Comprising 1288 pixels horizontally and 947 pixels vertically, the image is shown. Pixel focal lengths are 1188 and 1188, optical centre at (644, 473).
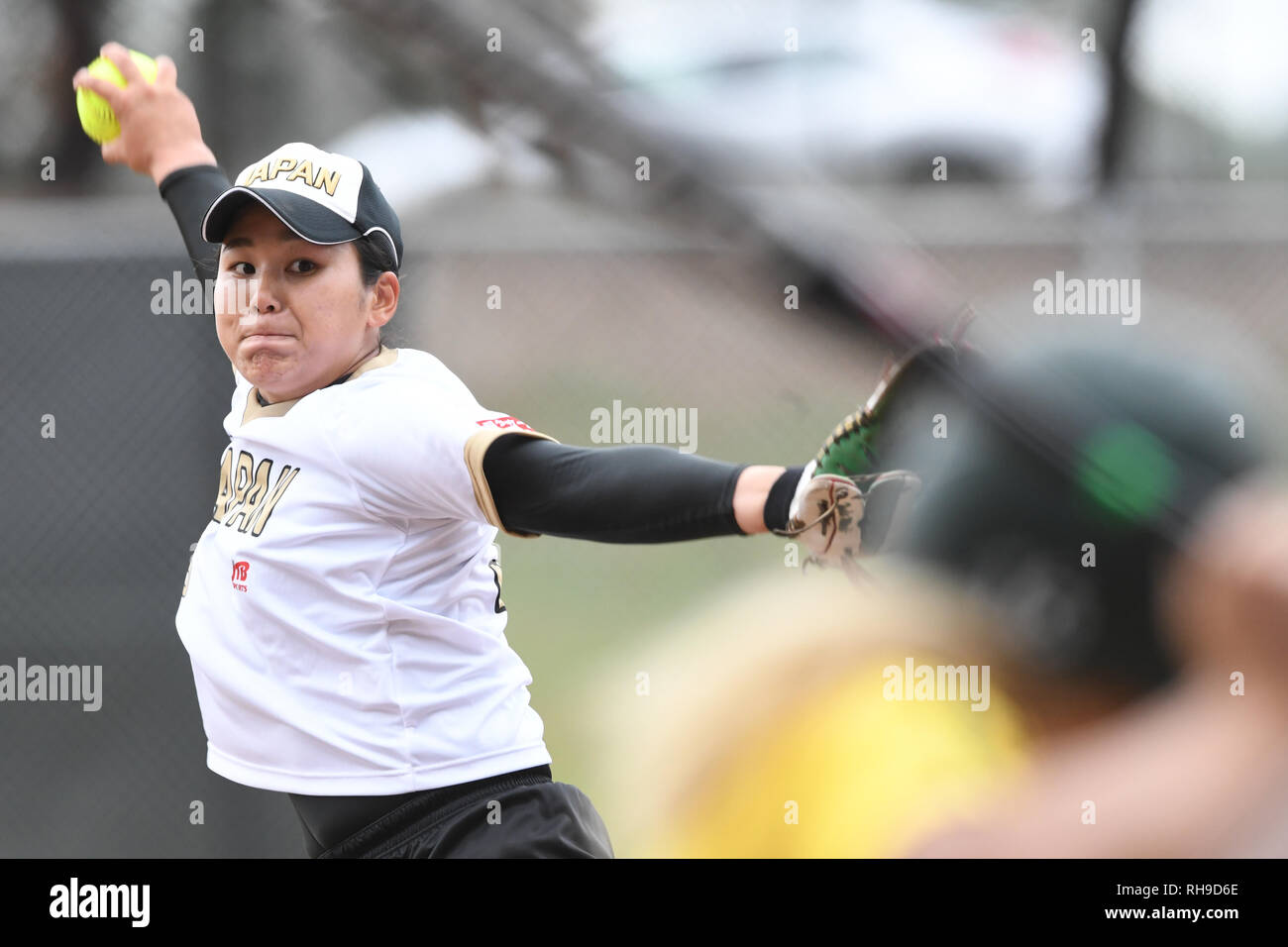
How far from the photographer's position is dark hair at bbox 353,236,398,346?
1.20m

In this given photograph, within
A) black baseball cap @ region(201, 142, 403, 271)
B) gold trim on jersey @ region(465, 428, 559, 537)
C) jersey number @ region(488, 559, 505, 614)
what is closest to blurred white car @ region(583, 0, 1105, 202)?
black baseball cap @ region(201, 142, 403, 271)

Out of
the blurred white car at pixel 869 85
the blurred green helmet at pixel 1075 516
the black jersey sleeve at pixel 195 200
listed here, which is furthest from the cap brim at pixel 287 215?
the blurred white car at pixel 869 85

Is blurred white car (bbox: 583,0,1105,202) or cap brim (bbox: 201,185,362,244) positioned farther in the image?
blurred white car (bbox: 583,0,1105,202)

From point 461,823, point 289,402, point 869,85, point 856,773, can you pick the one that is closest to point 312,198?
point 289,402

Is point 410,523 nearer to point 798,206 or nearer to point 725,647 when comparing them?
point 798,206

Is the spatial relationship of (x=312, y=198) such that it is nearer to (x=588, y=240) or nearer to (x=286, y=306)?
(x=286, y=306)

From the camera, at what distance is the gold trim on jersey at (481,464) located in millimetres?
985

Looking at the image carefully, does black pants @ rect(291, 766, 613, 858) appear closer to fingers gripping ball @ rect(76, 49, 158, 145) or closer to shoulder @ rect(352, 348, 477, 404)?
shoulder @ rect(352, 348, 477, 404)

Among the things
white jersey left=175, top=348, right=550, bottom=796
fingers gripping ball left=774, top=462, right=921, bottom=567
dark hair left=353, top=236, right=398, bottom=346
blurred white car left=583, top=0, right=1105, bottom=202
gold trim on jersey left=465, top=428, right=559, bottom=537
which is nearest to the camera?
fingers gripping ball left=774, top=462, right=921, bottom=567

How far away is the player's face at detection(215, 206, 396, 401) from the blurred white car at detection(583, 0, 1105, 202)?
3.47 ft

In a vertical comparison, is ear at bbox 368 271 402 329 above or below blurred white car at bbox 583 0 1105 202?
below

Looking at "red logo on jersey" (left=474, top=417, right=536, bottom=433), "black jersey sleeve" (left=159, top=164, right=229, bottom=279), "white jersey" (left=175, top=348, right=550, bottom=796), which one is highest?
"black jersey sleeve" (left=159, top=164, right=229, bottom=279)

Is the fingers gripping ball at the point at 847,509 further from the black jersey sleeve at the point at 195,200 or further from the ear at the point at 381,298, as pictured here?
the black jersey sleeve at the point at 195,200
